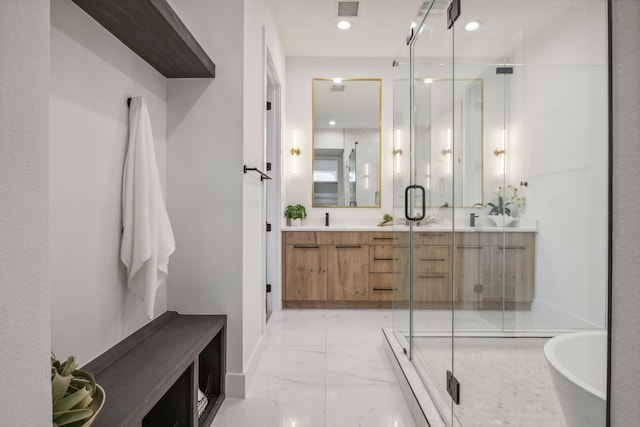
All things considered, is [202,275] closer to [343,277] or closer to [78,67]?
[78,67]

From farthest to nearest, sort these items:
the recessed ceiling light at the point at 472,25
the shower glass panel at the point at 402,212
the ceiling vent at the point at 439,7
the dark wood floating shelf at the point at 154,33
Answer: the shower glass panel at the point at 402,212 < the ceiling vent at the point at 439,7 < the recessed ceiling light at the point at 472,25 < the dark wood floating shelf at the point at 154,33

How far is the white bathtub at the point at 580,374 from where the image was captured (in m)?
0.73

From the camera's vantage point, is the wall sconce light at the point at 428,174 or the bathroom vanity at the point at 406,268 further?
the wall sconce light at the point at 428,174

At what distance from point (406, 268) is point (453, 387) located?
0.94 m

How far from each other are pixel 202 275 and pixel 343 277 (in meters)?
2.00

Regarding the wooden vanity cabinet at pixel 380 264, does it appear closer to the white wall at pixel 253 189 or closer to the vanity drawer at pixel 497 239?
the white wall at pixel 253 189

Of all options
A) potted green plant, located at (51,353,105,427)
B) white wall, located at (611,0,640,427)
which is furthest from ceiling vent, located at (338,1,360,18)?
potted green plant, located at (51,353,105,427)

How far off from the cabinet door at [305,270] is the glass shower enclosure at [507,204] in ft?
5.21

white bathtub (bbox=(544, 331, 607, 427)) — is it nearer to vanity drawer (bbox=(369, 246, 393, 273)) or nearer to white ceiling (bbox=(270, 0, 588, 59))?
white ceiling (bbox=(270, 0, 588, 59))

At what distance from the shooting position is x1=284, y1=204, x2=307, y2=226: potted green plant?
3983 mm

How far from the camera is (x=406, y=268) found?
2.46 metres

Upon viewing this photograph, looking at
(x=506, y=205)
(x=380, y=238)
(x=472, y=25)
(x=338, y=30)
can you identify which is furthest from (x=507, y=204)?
(x=338, y=30)

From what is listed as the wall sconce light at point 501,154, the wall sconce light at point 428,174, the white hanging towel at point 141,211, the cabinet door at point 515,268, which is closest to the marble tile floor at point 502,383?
the cabinet door at point 515,268

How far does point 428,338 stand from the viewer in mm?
2037
